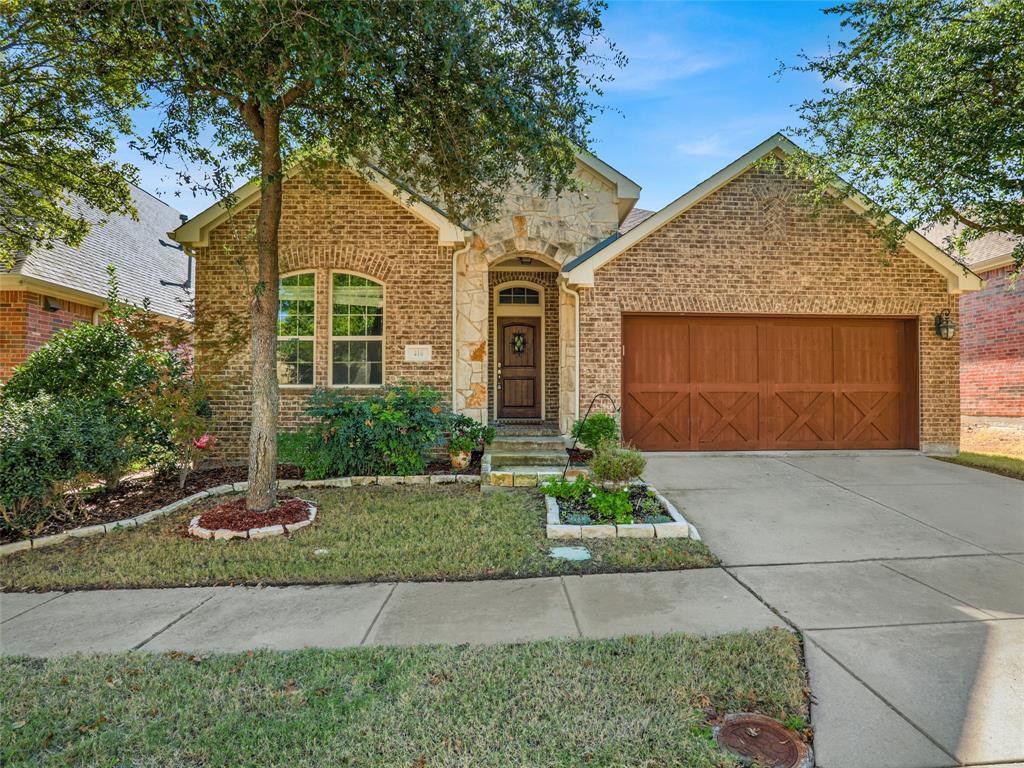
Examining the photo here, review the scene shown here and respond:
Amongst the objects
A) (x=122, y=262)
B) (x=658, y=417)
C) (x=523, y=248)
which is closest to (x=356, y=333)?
(x=523, y=248)

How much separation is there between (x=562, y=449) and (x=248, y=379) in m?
5.28

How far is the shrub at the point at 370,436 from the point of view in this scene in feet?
26.0

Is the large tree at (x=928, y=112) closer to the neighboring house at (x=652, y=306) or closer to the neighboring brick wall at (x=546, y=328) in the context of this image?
the neighboring house at (x=652, y=306)

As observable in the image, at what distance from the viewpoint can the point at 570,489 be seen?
6664 millimetres

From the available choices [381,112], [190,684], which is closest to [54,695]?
[190,684]

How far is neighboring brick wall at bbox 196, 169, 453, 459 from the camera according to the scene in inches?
363

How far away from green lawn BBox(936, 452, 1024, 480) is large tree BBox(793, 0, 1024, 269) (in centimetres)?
321

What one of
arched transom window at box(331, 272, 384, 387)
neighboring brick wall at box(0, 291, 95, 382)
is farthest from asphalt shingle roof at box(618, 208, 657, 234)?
neighboring brick wall at box(0, 291, 95, 382)

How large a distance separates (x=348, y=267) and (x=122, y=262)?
26.0 ft

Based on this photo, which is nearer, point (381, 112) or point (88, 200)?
point (381, 112)

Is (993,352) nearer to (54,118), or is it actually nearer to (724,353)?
(724,353)

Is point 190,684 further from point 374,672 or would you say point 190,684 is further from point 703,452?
point 703,452

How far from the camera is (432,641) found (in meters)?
3.51

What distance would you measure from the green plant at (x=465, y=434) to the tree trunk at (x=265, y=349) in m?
2.79
